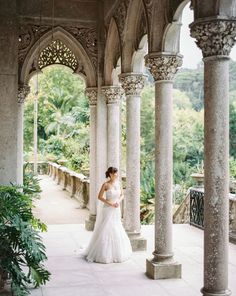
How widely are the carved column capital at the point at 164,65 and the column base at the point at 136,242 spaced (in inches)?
127

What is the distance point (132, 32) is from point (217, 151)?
4.67m

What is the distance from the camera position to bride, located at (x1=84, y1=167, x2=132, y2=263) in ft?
26.1

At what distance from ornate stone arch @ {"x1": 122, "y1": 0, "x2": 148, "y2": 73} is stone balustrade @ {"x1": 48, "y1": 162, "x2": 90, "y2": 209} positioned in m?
7.18

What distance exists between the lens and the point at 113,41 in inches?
409

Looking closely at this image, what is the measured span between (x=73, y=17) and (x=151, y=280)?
6487 mm

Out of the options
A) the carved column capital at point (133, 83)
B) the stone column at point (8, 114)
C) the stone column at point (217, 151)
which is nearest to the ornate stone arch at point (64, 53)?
the carved column capital at point (133, 83)

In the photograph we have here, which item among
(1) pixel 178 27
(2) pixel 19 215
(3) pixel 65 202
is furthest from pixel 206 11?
(3) pixel 65 202

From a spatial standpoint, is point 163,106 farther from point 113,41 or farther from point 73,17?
point 73,17

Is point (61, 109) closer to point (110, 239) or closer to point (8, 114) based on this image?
point (8, 114)

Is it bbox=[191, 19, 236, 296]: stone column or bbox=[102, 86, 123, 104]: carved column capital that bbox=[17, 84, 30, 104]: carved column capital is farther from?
bbox=[191, 19, 236, 296]: stone column

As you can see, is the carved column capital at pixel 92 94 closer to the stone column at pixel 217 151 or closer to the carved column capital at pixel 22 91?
the carved column capital at pixel 22 91

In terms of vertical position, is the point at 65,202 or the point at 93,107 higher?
the point at 93,107

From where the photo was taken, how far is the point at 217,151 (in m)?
4.98

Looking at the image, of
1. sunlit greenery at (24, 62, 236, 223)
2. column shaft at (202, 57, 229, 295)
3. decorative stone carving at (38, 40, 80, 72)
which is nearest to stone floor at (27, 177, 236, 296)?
column shaft at (202, 57, 229, 295)
